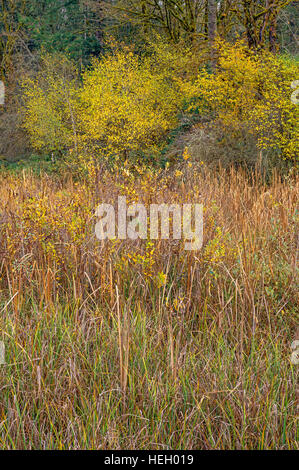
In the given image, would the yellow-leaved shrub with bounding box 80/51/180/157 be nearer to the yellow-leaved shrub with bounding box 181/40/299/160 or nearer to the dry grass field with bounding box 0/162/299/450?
the yellow-leaved shrub with bounding box 181/40/299/160

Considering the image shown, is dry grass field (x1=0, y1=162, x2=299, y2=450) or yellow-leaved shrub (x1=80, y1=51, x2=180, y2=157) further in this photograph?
yellow-leaved shrub (x1=80, y1=51, x2=180, y2=157)

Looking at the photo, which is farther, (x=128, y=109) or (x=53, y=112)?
(x=53, y=112)

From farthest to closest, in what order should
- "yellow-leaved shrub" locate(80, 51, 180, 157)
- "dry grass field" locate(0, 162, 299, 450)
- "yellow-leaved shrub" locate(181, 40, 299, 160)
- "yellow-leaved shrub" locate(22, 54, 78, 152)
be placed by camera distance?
1. "yellow-leaved shrub" locate(22, 54, 78, 152)
2. "yellow-leaved shrub" locate(80, 51, 180, 157)
3. "yellow-leaved shrub" locate(181, 40, 299, 160)
4. "dry grass field" locate(0, 162, 299, 450)

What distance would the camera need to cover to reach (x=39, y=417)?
1666mm

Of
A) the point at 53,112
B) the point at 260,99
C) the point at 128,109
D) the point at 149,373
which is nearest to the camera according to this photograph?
the point at 149,373

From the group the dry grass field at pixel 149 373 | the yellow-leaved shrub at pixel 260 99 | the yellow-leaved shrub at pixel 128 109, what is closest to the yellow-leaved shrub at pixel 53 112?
the yellow-leaved shrub at pixel 128 109

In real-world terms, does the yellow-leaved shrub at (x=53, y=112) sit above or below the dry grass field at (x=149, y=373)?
above

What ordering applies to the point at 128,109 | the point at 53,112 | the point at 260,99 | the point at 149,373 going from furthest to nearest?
1. the point at 53,112
2. the point at 128,109
3. the point at 260,99
4. the point at 149,373

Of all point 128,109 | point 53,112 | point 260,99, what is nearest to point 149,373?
point 260,99

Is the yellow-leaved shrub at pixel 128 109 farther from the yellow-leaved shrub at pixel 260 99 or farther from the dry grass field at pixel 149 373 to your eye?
the dry grass field at pixel 149 373

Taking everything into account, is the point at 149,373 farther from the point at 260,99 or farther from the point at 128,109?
the point at 128,109

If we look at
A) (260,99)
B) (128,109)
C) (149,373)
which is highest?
(128,109)

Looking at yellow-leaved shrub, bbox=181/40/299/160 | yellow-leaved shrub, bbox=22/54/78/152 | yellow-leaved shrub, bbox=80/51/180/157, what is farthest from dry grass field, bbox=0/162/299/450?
yellow-leaved shrub, bbox=22/54/78/152

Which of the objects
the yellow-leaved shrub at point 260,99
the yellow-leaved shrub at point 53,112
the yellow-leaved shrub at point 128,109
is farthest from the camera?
the yellow-leaved shrub at point 53,112
